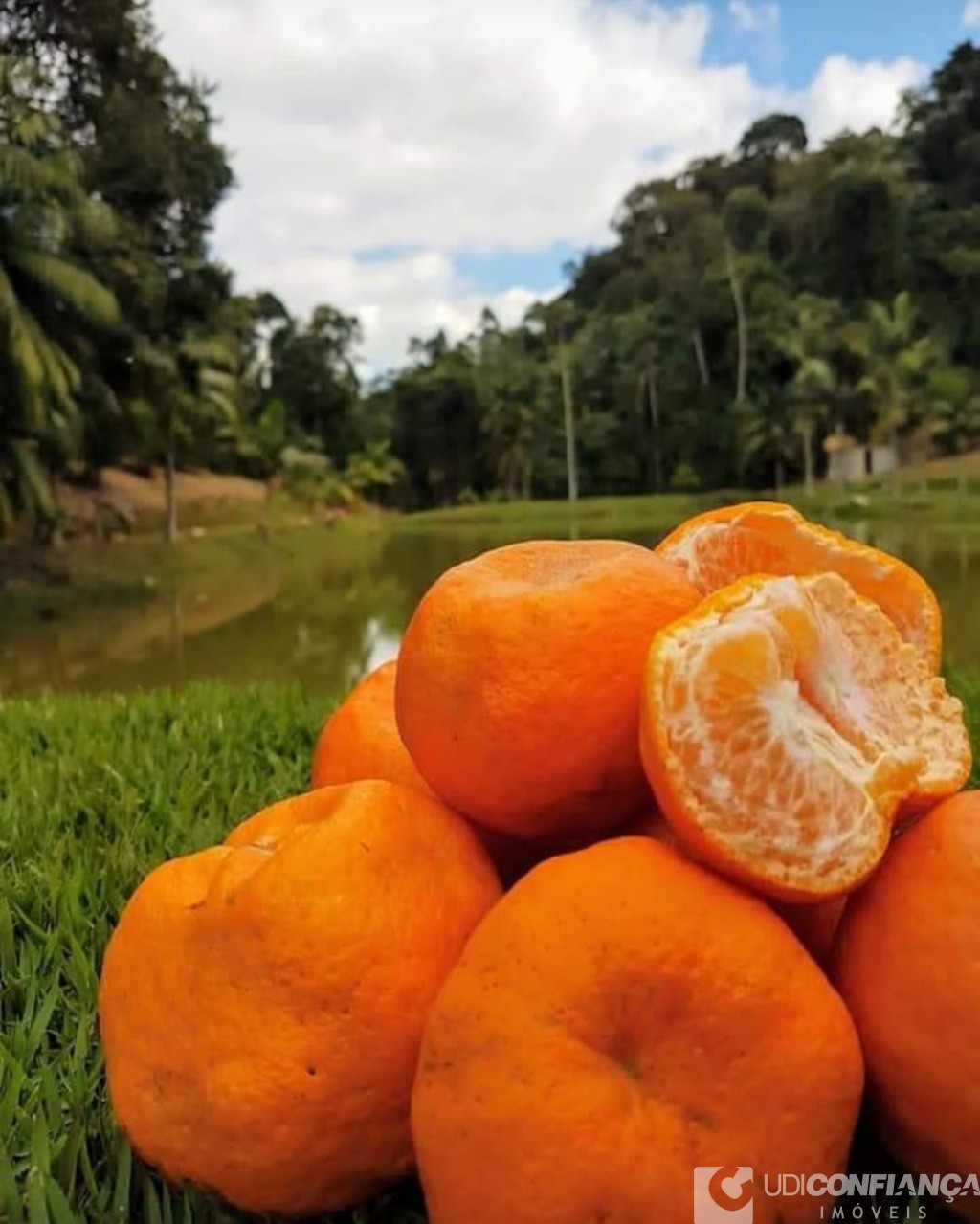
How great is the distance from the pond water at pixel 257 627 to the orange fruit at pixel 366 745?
3628 millimetres

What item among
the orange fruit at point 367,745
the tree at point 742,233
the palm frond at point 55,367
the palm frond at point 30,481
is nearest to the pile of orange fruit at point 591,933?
the orange fruit at point 367,745

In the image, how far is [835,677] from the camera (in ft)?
2.78

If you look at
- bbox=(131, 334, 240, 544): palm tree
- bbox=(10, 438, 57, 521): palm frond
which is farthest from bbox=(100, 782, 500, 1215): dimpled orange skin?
bbox=(131, 334, 240, 544): palm tree

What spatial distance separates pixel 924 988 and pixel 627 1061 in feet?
0.64

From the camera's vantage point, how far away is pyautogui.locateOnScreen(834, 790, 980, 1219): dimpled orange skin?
73 cm

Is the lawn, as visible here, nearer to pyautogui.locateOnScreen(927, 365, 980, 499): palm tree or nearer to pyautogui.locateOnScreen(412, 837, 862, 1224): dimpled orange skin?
pyautogui.locateOnScreen(412, 837, 862, 1224): dimpled orange skin

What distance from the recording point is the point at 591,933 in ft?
2.39

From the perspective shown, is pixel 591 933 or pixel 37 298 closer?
pixel 591 933

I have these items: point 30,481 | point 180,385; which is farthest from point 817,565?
point 180,385

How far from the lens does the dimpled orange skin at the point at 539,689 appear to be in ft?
2.73

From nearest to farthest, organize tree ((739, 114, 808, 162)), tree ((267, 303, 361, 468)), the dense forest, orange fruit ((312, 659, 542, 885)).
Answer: orange fruit ((312, 659, 542, 885)), the dense forest, tree ((267, 303, 361, 468)), tree ((739, 114, 808, 162))

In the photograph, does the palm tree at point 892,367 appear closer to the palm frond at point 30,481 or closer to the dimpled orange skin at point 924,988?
the palm frond at point 30,481

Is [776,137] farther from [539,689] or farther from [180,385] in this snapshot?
[539,689]

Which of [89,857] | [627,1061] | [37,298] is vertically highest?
[37,298]
